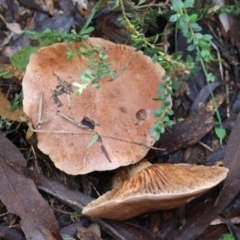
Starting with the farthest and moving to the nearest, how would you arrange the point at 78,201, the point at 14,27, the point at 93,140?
the point at 14,27 → the point at 78,201 → the point at 93,140

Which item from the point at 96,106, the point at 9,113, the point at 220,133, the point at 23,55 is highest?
the point at 23,55

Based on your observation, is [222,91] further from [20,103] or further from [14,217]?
[14,217]

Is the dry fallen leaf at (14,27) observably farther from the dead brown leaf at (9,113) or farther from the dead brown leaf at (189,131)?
the dead brown leaf at (189,131)

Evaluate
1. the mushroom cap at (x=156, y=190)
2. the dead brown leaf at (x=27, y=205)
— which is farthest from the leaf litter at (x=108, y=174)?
the mushroom cap at (x=156, y=190)

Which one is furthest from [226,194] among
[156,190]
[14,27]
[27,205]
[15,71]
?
[14,27]

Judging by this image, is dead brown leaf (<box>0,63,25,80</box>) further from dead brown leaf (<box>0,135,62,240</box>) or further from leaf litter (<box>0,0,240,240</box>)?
dead brown leaf (<box>0,135,62,240</box>)

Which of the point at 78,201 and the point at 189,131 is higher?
the point at 189,131

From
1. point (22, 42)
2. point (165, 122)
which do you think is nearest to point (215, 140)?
point (165, 122)

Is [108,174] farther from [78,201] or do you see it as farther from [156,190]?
[156,190]
